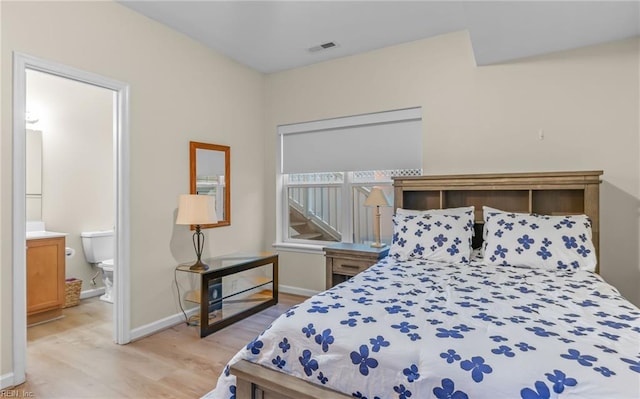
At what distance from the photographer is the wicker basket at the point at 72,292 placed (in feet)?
12.1

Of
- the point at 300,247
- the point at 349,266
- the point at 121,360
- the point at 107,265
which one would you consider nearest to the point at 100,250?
the point at 107,265

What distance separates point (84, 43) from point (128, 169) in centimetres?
97

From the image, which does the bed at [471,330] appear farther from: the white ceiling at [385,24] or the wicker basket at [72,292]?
the wicker basket at [72,292]

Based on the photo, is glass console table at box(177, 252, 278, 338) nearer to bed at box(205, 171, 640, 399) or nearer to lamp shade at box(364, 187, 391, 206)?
lamp shade at box(364, 187, 391, 206)

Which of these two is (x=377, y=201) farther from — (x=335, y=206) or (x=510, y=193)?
(x=510, y=193)

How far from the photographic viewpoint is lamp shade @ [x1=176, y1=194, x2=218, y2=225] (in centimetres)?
304

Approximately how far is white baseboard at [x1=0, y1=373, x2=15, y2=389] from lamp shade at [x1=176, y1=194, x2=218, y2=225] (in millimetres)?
1447

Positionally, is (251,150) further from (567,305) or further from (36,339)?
(567,305)

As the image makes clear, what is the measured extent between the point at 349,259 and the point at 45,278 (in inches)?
114

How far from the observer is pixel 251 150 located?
4199 mm

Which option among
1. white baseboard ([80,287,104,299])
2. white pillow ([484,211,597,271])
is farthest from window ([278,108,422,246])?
white baseboard ([80,287,104,299])

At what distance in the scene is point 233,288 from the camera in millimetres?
3340

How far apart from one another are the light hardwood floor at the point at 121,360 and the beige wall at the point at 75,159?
1.15 metres

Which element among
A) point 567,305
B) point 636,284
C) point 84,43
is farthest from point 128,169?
point 636,284
